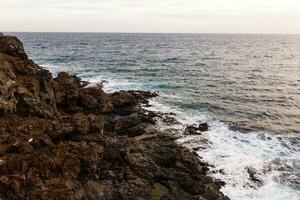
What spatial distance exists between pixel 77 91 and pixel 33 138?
1553 cm

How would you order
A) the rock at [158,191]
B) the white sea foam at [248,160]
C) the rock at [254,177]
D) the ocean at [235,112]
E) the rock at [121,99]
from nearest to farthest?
the rock at [158,191] < the white sea foam at [248,160] < the rock at [254,177] < the ocean at [235,112] < the rock at [121,99]

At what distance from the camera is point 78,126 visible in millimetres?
27344

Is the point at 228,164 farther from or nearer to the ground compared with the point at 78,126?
nearer to the ground

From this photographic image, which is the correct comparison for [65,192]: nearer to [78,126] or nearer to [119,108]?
[78,126]

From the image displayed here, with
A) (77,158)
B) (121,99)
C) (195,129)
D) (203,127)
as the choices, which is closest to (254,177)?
(195,129)

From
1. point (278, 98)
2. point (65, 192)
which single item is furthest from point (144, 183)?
point (278, 98)

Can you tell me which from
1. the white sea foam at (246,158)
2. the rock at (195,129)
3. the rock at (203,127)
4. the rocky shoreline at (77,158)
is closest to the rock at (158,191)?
the rocky shoreline at (77,158)

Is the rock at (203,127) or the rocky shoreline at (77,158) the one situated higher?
the rocky shoreline at (77,158)

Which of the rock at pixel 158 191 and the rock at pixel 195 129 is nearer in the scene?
the rock at pixel 158 191

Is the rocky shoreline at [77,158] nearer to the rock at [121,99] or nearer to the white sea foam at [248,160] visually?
the white sea foam at [248,160]

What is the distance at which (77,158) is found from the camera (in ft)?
70.4

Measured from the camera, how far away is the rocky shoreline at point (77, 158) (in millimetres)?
19406

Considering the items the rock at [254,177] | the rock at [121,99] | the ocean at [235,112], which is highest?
the rock at [121,99]

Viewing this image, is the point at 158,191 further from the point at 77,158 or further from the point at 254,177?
the point at 254,177
